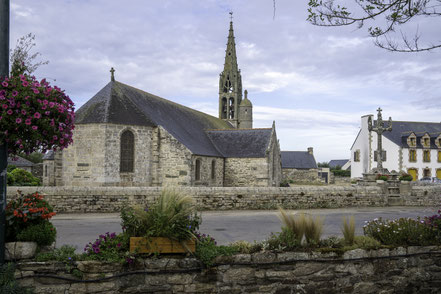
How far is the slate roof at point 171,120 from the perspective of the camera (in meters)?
20.8

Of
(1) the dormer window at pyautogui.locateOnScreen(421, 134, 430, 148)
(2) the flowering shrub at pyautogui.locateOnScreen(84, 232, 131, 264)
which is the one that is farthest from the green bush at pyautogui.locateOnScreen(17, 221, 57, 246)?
(1) the dormer window at pyautogui.locateOnScreen(421, 134, 430, 148)

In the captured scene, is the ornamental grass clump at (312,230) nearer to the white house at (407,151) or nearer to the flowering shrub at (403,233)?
the flowering shrub at (403,233)

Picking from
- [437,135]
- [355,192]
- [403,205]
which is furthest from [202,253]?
[437,135]

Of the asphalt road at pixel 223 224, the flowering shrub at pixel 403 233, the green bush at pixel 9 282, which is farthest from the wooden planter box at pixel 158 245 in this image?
the flowering shrub at pixel 403 233

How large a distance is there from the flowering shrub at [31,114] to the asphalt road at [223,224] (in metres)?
3.28

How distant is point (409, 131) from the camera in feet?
143

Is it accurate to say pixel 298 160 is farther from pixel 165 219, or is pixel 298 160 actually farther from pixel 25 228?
pixel 25 228

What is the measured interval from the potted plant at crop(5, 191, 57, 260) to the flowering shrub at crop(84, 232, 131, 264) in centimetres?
59

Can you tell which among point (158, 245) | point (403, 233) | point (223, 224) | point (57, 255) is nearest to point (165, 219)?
point (158, 245)

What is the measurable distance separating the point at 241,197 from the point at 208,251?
878 cm

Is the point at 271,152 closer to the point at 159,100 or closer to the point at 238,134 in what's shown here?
the point at 238,134

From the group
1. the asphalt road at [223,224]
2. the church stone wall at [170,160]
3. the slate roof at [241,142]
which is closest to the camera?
the asphalt road at [223,224]

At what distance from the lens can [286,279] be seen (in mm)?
5176

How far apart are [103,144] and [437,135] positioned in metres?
40.1
